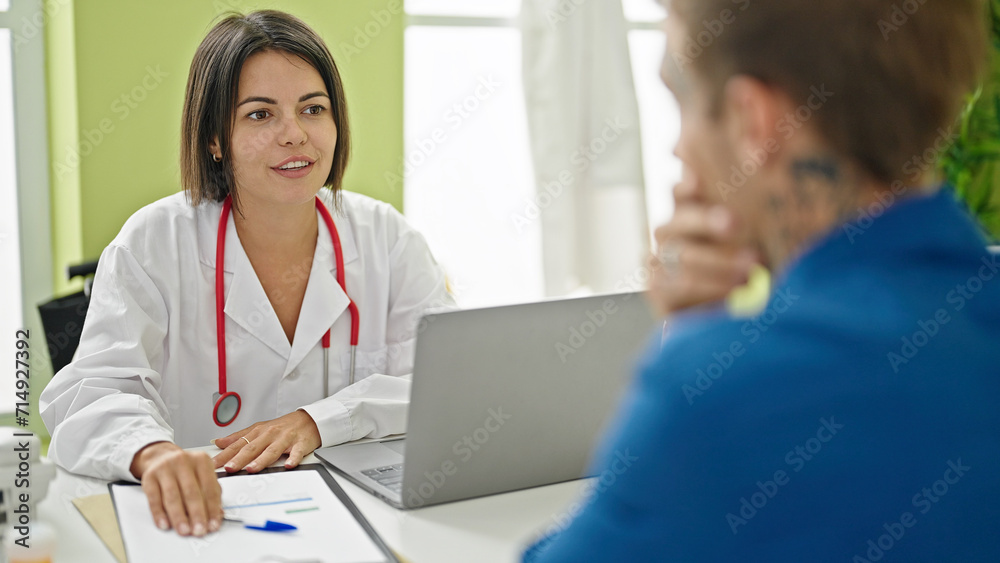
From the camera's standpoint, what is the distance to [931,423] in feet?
1.98

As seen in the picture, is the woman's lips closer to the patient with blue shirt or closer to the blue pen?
the blue pen

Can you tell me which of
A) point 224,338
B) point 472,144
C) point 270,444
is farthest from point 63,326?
point 472,144

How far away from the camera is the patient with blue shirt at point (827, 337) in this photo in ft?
1.91

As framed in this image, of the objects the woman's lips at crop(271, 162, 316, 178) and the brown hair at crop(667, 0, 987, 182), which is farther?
the woman's lips at crop(271, 162, 316, 178)

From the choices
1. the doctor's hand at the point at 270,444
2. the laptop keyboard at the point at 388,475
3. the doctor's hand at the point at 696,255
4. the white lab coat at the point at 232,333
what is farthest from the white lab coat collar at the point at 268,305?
the doctor's hand at the point at 696,255

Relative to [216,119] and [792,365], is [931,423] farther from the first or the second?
[216,119]

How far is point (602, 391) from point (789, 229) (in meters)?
0.59

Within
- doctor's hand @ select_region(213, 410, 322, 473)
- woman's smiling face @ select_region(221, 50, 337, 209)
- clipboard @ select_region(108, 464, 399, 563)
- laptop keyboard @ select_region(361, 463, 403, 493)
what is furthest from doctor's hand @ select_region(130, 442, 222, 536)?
woman's smiling face @ select_region(221, 50, 337, 209)

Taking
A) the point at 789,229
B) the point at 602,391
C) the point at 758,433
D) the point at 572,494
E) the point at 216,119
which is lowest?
the point at 572,494

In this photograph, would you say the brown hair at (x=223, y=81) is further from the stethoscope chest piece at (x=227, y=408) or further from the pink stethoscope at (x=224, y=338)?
the stethoscope chest piece at (x=227, y=408)

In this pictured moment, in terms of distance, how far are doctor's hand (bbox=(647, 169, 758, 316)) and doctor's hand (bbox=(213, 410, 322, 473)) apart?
2.33ft

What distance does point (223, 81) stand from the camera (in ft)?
5.79

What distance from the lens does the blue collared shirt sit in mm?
579

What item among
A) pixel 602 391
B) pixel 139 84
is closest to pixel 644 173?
pixel 139 84
